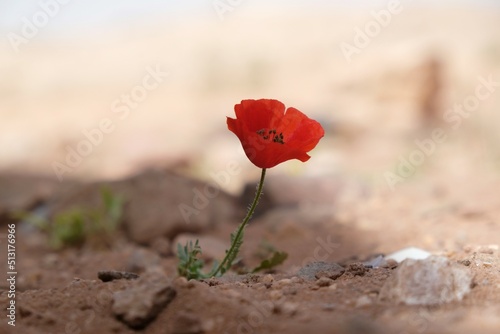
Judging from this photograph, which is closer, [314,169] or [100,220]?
[100,220]

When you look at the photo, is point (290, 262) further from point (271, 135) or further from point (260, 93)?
point (260, 93)

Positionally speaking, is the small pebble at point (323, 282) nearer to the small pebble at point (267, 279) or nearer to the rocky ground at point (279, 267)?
the rocky ground at point (279, 267)

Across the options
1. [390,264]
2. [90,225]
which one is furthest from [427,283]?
[90,225]

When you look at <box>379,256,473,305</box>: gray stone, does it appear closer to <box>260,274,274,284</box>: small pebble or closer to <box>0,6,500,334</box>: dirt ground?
<box>0,6,500,334</box>: dirt ground

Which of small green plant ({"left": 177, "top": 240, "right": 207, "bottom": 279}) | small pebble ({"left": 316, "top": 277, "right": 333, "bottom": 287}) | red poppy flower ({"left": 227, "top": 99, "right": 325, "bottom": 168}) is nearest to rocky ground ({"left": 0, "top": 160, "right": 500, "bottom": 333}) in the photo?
small pebble ({"left": 316, "top": 277, "right": 333, "bottom": 287})

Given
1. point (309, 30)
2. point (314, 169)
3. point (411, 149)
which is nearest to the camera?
point (314, 169)

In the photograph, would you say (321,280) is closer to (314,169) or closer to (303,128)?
(303,128)

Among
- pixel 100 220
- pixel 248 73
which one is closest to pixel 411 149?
pixel 100 220
